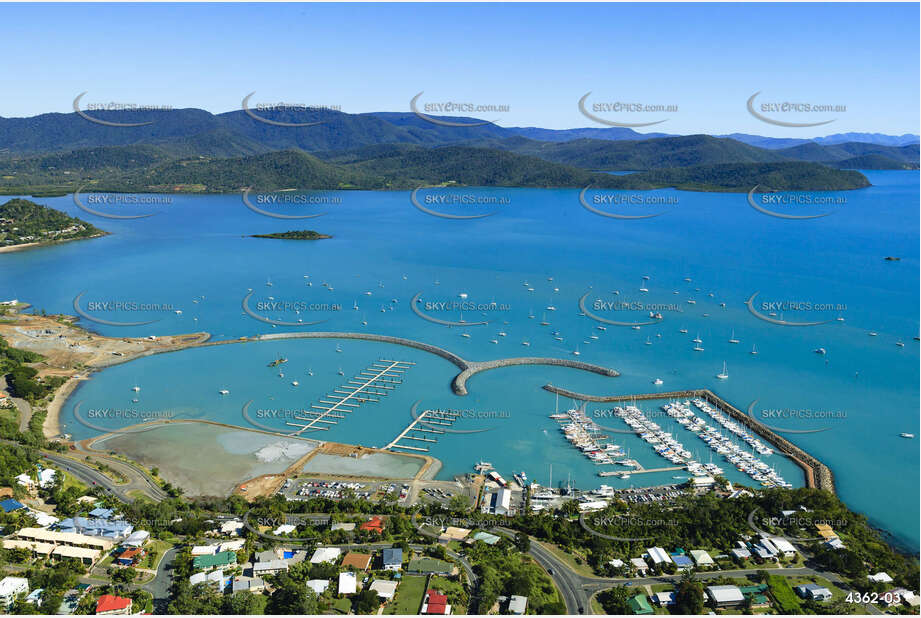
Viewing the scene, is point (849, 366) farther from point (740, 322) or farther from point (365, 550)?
point (365, 550)

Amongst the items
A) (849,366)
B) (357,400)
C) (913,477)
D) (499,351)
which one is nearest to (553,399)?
(499,351)

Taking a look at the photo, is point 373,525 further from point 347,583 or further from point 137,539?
point 137,539

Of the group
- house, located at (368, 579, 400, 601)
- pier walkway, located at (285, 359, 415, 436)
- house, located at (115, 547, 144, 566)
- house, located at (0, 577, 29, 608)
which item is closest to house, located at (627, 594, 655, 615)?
house, located at (368, 579, 400, 601)

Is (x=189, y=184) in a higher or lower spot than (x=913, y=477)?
higher

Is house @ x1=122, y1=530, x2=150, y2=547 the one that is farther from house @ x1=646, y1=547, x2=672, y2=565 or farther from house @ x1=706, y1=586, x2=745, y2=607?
house @ x1=706, y1=586, x2=745, y2=607

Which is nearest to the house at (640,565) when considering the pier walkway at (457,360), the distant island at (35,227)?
the pier walkway at (457,360)

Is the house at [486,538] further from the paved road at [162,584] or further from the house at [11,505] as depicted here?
the house at [11,505]
